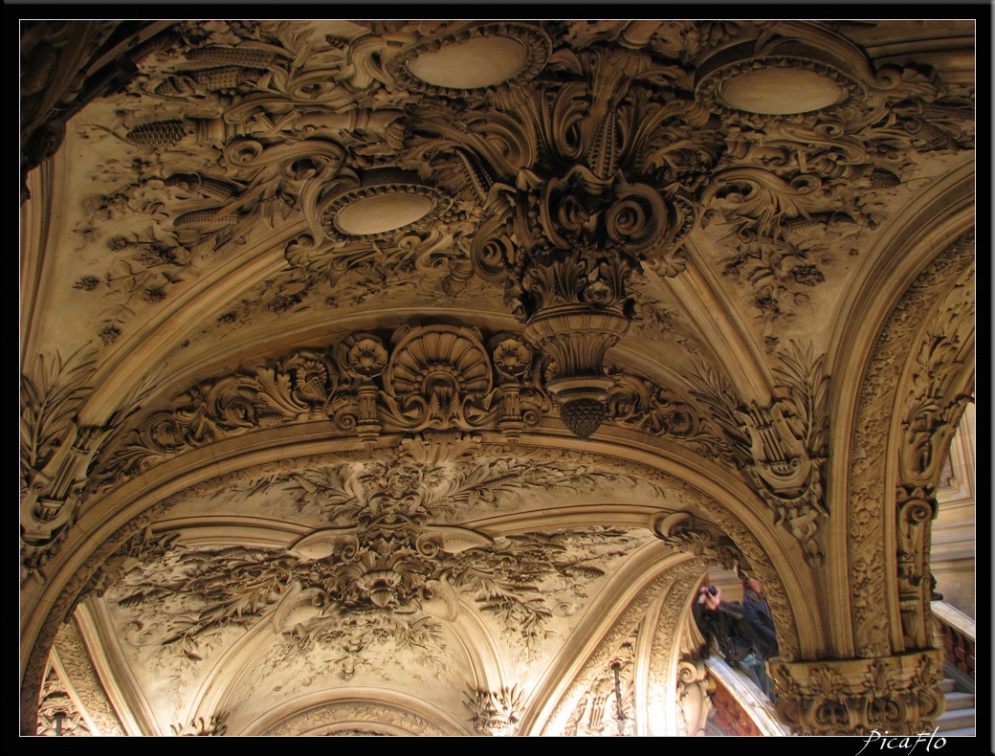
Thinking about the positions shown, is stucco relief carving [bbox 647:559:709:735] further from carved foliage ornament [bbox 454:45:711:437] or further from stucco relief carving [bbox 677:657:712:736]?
carved foliage ornament [bbox 454:45:711:437]

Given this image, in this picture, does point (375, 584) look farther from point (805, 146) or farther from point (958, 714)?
point (805, 146)

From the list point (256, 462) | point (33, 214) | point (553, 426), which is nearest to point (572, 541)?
point (553, 426)

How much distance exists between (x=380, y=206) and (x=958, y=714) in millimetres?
6862

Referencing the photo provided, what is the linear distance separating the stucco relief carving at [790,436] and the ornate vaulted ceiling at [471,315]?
2 cm

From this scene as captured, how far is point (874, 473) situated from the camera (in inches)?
257

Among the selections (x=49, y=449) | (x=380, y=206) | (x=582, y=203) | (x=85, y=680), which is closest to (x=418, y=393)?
(x=380, y=206)

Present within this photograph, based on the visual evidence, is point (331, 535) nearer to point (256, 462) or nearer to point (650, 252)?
point (256, 462)

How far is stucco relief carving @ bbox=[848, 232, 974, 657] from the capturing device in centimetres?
623

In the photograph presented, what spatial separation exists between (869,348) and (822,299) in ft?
1.14

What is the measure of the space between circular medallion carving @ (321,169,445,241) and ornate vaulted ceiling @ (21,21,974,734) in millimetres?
27

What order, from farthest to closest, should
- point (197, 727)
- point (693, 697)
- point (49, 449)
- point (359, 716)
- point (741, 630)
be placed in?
1. point (359, 716)
2. point (693, 697)
3. point (197, 727)
4. point (741, 630)
5. point (49, 449)

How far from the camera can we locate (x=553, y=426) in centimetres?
691

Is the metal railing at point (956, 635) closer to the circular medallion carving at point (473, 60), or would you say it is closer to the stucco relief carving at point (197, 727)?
the stucco relief carving at point (197, 727)

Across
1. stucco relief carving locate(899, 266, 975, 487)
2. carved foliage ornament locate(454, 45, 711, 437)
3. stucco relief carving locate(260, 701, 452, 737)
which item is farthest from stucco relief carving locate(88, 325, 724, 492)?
stucco relief carving locate(260, 701, 452, 737)
